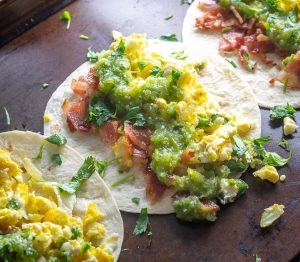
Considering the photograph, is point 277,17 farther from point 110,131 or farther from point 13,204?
point 13,204

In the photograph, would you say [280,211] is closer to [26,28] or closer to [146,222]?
[146,222]

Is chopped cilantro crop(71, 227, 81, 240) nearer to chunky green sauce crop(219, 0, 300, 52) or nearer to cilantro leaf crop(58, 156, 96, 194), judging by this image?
cilantro leaf crop(58, 156, 96, 194)

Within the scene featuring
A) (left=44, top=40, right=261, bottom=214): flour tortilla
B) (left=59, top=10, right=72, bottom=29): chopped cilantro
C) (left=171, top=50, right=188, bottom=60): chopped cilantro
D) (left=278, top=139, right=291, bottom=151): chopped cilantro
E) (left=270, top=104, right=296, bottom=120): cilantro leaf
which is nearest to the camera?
(left=44, top=40, right=261, bottom=214): flour tortilla

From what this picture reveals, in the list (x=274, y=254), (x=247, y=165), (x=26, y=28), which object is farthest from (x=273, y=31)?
(x=26, y=28)

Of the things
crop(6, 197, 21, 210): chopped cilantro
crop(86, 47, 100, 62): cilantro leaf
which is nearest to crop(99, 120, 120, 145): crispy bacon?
crop(86, 47, 100, 62): cilantro leaf

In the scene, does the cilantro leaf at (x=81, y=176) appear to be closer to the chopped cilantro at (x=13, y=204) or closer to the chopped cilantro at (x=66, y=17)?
the chopped cilantro at (x=13, y=204)

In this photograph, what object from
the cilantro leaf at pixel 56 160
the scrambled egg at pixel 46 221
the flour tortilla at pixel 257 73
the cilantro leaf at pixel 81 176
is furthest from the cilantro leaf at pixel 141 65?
the scrambled egg at pixel 46 221

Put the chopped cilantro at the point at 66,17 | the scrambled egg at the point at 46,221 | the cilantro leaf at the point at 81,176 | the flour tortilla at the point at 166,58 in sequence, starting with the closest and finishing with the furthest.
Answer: the scrambled egg at the point at 46,221 → the cilantro leaf at the point at 81,176 → the flour tortilla at the point at 166,58 → the chopped cilantro at the point at 66,17
